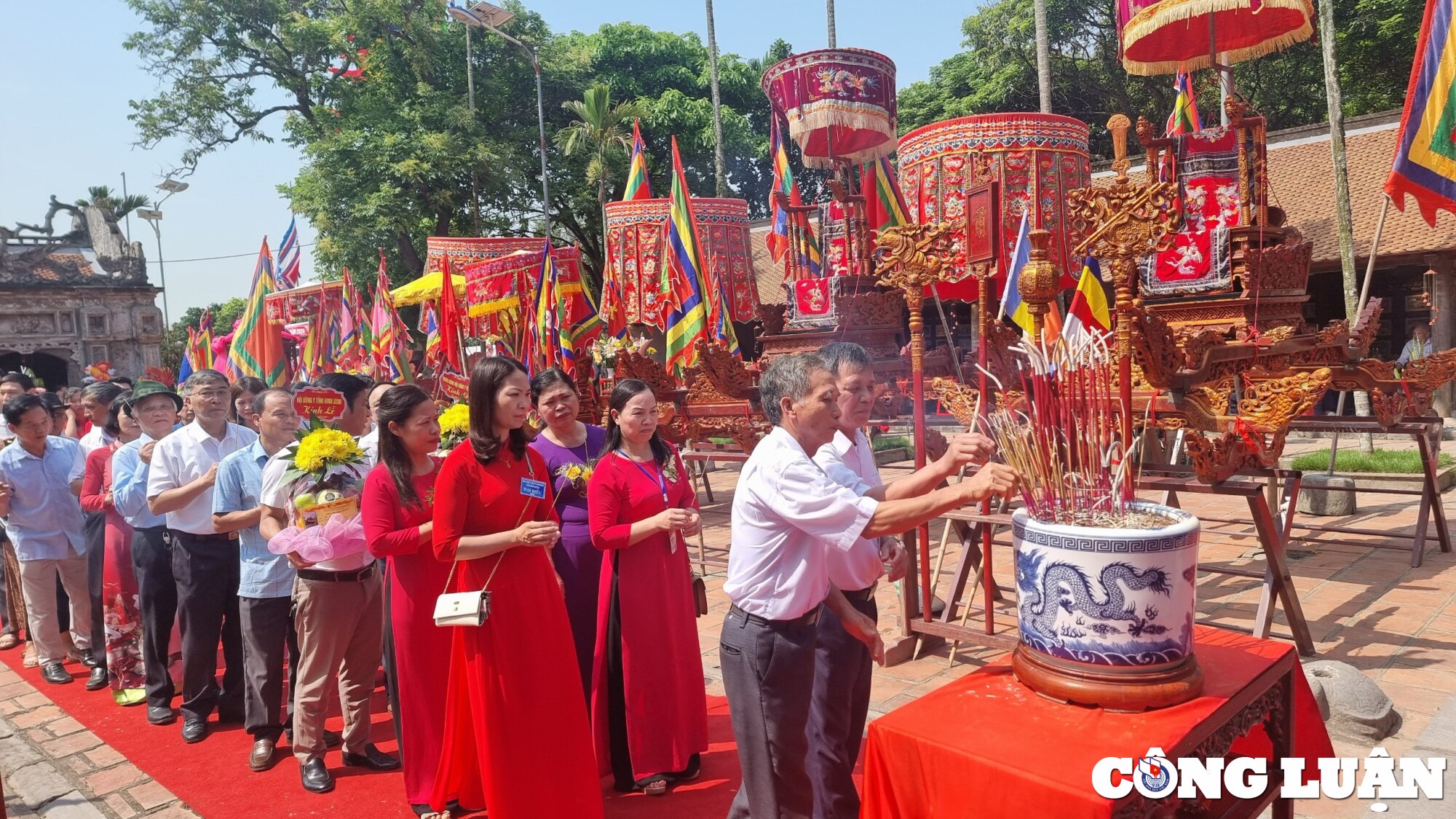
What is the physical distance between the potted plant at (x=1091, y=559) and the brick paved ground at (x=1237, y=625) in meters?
1.52

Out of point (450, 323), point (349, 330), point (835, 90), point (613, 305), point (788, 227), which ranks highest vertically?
point (835, 90)

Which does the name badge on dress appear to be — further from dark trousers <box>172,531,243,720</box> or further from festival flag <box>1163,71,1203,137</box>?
festival flag <box>1163,71,1203,137</box>

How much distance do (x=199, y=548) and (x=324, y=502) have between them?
3.87 ft

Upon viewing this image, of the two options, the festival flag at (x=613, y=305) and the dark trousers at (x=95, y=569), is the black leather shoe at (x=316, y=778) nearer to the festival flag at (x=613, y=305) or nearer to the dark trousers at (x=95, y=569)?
the dark trousers at (x=95, y=569)

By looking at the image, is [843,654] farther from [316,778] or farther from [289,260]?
[289,260]

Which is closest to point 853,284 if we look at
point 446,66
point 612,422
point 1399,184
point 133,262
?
point 1399,184

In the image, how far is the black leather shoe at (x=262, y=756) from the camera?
339 centimetres

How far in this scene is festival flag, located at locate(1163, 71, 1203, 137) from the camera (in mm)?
7758

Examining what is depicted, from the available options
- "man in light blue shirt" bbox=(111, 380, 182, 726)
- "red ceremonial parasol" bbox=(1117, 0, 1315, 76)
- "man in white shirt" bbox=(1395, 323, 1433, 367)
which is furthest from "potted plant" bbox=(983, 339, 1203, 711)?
"man in white shirt" bbox=(1395, 323, 1433, 367)

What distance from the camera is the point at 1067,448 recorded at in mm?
1887

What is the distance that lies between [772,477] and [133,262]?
29.7 metres

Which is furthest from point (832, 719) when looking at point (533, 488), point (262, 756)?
point (262, 756)

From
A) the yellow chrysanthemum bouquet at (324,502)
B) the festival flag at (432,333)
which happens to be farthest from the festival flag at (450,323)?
the yellow chrysanthemum bouquet at (324,502)

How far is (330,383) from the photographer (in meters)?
3.78
